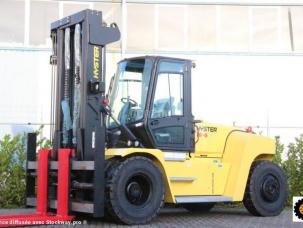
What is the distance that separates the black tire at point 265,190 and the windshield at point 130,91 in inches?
108

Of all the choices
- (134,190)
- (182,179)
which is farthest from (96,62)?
(182,179)

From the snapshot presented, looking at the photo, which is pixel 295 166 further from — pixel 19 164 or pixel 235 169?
pixel 19 164

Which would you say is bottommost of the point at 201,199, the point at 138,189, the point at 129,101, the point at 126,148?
the point at 201,199

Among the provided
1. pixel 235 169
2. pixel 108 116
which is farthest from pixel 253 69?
Result: pixel 108 116

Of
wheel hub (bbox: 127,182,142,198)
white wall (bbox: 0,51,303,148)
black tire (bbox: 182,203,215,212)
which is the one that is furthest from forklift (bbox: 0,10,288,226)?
white wall (bbox: 0,51,303,148)

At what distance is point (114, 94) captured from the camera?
1097cm

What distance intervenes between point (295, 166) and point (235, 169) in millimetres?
3949

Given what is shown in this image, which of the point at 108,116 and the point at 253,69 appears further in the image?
the point at 253,69

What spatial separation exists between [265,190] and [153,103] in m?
3.01

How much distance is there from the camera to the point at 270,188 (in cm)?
1193

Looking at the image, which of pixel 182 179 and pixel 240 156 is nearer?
pixel 182 179

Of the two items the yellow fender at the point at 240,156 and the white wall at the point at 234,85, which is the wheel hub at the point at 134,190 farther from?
the white wall at the point at 234,85

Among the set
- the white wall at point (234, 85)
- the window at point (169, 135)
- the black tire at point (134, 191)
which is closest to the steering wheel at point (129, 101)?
the window at point (169, 135)

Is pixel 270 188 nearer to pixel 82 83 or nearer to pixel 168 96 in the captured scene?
pixel 168 96
